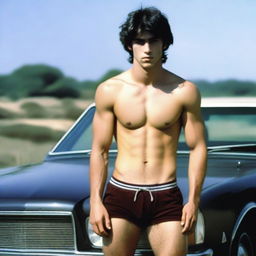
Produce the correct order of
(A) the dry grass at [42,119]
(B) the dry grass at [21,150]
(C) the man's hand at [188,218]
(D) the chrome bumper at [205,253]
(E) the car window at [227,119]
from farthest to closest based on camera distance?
(A) the dry grass at [42,119] → (B) the dry grass at [21,150] → (E) the car window at [227,119] → (D) the chrome bumper at [205,253] → (C) the man's hand at [188,218]

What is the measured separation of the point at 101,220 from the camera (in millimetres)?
4832

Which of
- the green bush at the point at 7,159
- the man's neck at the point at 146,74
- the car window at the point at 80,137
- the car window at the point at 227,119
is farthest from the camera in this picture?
the green bush at the point at 7,159

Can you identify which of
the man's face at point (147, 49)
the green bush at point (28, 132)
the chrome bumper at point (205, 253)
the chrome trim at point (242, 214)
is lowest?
the green bush at point (28, 132)

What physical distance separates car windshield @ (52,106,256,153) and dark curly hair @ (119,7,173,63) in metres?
2.78

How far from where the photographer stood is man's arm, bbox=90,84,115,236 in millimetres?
4902

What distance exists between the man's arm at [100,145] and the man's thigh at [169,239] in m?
0.26

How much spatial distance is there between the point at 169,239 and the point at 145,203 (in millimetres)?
200

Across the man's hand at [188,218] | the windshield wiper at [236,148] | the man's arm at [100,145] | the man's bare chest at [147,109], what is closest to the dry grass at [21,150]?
the windshield wiper at [236,148]

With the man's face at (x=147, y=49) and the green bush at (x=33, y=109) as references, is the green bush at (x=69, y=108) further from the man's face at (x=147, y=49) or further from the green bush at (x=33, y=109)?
the man's face at (x=147, y=49)

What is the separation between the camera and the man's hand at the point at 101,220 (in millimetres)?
4836

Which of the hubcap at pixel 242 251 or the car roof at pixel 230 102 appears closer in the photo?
the hubcap at pixel 242 251

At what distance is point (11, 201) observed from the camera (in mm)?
6168

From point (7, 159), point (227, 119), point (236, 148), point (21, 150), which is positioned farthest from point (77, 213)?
point (7, 159)

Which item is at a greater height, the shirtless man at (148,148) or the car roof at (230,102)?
the shirtless man at (148,148)
